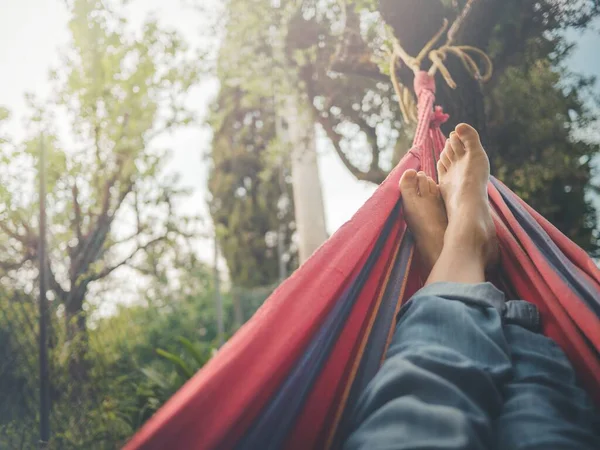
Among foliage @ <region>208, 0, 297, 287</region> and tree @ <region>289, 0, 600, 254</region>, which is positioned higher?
foliage @ <region>208, 0, 297, 287</region>

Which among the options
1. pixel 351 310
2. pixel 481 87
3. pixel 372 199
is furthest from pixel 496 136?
pixel 351 310

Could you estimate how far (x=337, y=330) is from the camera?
0.81 meters

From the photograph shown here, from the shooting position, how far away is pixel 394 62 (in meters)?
1.52

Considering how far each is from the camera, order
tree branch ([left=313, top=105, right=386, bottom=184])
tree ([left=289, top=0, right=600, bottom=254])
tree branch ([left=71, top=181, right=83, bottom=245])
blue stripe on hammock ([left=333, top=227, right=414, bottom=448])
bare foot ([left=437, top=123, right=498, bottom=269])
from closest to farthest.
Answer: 1. blue stripe on hammock ([left=333, top=227, right=414, bottom=448])
2. bare foot ([left=437, top=123, right=498, bottom=269])
3. tree ([left=289, top=0, right=600, bottom=254])
4. tree branch ([left=71, top=181, right=83, bottom=245])
5. tree branch ([left=313, top=105, right=386, bottom=184])

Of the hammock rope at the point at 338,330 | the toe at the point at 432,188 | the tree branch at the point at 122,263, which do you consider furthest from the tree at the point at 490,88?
the tree branch at the point at 122,263

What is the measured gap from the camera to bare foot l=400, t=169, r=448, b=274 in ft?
3.43

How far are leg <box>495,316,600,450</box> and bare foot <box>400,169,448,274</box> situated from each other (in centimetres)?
30

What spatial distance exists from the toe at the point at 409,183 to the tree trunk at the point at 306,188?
2257 millimetres

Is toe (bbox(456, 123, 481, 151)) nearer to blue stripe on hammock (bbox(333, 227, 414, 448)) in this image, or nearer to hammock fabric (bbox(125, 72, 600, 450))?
hammock fabric (bbox(125, 72, 600, 450))

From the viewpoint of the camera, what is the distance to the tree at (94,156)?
8.11 feet

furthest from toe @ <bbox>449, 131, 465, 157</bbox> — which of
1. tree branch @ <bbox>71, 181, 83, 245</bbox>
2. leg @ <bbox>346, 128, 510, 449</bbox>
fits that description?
tree branch @ <bbox>71, 181, 83, 245</bbox>

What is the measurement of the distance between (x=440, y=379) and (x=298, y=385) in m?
0.21

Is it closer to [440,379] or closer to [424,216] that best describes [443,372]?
[440,379]

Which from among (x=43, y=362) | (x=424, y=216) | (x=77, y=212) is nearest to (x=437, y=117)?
(x=424, y=216)
